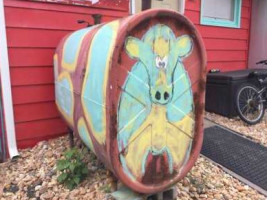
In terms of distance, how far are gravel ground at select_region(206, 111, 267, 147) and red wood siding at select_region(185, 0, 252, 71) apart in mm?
1216

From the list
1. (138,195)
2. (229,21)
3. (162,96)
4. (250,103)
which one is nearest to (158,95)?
(162,96)

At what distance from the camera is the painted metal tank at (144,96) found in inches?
66.5

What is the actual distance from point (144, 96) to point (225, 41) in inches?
152

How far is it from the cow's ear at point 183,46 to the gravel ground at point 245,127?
79.7 inches

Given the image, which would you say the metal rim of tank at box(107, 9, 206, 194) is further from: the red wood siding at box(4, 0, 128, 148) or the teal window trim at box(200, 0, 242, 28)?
the teal window trim at box(200, 0, 242, 28)

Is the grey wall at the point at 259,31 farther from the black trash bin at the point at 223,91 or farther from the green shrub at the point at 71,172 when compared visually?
the green shrub at the point at 71,172

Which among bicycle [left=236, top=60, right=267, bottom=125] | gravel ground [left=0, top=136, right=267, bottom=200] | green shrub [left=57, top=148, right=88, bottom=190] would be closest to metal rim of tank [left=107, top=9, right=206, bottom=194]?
gravel ground [left=0, top=136, right=267, bottom=200]

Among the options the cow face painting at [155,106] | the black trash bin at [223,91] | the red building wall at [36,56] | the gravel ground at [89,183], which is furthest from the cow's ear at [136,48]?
the black trash bin at [223,91]

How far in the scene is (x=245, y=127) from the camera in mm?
3898

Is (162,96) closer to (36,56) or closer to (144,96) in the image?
(144,96)

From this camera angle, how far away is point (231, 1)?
17.4 ft

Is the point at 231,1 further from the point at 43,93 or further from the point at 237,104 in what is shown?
the point at 43,93

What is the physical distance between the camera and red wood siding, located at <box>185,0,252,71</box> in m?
4.64

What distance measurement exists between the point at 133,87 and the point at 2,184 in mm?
1656
